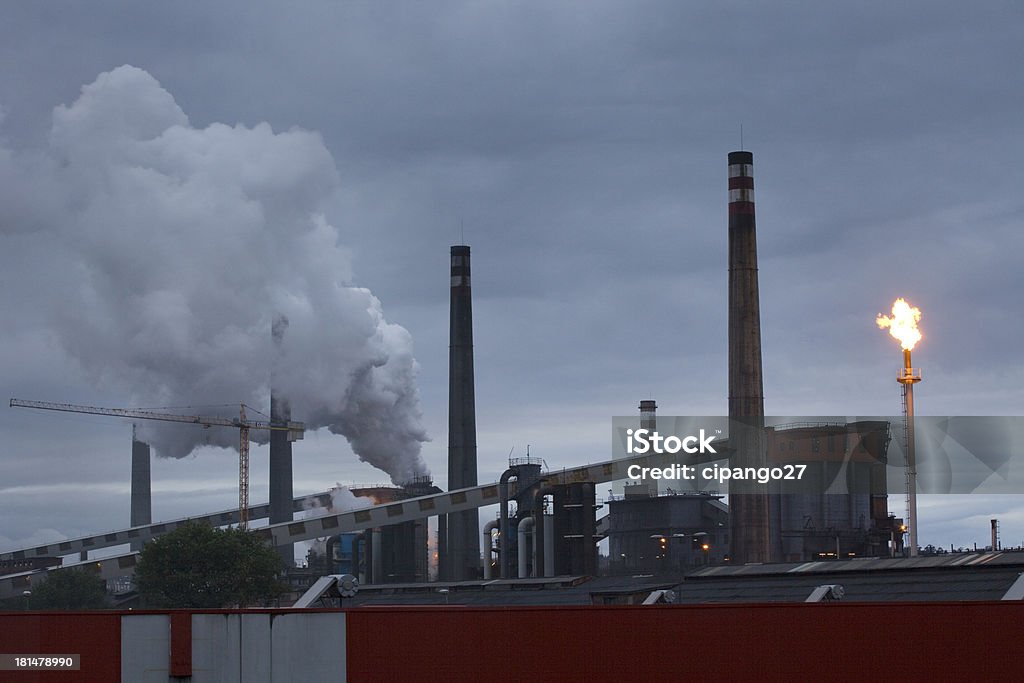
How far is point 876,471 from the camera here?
8300 cm

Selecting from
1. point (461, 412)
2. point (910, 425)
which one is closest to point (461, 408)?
point (461, 412)

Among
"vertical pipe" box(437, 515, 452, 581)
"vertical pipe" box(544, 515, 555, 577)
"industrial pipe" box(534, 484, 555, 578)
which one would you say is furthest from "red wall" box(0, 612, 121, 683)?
"vertical pipe" box(437, 515, 452, 581)

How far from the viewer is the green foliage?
304 feet

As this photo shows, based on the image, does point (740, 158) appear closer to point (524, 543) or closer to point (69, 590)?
point (524, 543)


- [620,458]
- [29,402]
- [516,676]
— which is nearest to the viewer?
[516,676]

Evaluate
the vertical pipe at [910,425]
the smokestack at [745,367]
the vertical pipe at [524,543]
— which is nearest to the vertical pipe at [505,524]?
the vertical pipe at [524,543]

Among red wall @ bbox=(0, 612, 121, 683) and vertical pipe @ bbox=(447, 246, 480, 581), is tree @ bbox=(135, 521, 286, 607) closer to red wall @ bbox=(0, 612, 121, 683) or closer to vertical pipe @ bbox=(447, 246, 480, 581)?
vertical pipe @ bbox=(447, 246, 480, 581)

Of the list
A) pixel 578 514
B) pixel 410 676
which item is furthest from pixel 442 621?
pixel 578 514

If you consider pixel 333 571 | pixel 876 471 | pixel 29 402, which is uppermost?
pixel 29 402

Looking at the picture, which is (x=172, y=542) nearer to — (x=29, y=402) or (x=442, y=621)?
(x=442, y=621)

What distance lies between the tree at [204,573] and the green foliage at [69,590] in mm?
6721

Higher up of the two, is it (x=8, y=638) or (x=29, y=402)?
(x=29, y=402)

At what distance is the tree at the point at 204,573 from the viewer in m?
87.3

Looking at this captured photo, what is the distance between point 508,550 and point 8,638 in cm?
5936
